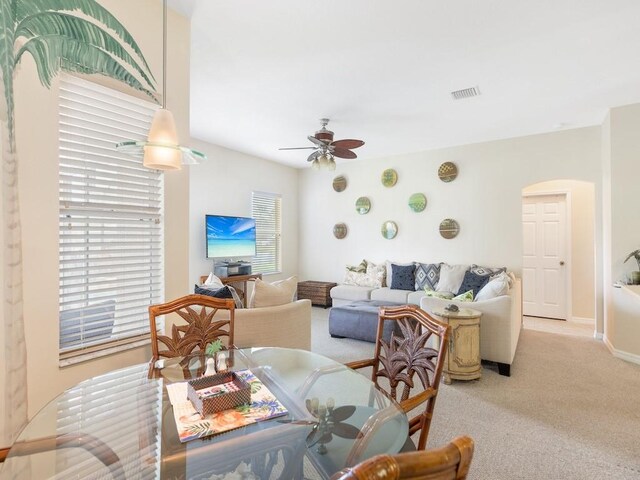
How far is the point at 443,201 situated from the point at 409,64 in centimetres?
318

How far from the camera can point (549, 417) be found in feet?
8.06

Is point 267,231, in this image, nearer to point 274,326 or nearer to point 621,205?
point 274,326

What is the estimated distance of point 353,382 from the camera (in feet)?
5.34

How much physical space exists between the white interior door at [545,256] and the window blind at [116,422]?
6.02 metres

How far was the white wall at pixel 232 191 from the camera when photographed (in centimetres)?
516

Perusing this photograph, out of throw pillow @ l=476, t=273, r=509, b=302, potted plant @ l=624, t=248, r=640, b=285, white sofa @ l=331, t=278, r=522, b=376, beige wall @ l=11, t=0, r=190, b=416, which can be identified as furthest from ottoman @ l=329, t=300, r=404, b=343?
beige wall @ l=11, t=0, r=190, b=416

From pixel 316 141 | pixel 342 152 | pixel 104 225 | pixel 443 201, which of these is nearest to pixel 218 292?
pixel 104 225

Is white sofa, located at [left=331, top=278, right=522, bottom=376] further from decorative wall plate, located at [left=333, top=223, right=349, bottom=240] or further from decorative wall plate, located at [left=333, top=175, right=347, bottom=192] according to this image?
decorative wall plate, located at [left=333, top=175, right=347, bottom=192]

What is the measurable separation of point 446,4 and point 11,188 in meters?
2.69

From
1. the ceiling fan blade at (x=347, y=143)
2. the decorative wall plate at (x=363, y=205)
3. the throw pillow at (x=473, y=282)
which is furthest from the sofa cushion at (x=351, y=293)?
the ceiling fan blade at (x=347, y=143)

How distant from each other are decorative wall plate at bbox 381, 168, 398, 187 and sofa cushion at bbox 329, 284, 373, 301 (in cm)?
201

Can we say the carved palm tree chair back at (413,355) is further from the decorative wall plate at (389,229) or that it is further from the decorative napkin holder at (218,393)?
the decorative wall plate at (389,229)

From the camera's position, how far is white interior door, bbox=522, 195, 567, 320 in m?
5.57

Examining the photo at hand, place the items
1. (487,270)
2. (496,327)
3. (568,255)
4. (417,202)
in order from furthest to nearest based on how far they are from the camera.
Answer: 1. (417,202)
2. (568,255)
3. (487,270)
4. (496,327)
